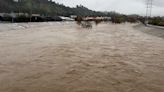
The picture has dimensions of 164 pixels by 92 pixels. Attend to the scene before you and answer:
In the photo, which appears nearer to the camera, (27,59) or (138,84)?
(138,84)

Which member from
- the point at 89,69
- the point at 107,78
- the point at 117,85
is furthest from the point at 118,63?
the point at 117,85

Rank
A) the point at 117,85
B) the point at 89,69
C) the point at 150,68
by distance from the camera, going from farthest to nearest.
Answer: the point at 150,68
the point at 89,69
the point at 117,85

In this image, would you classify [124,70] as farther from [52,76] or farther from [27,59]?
[27,59]

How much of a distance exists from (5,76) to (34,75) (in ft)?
3.60

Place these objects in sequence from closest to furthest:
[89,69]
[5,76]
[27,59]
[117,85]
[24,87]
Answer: [24,87], [117,85], [5,76], [89,69], [27,59]

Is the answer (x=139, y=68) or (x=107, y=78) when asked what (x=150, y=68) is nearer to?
(x=139, y=68)

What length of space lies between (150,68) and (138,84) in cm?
317

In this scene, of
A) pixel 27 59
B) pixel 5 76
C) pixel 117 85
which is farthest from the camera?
pixel 27 59

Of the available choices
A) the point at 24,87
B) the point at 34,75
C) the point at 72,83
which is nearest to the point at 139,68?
the point at 72,83

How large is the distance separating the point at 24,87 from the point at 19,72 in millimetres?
1960

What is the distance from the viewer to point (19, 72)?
9.69 meters

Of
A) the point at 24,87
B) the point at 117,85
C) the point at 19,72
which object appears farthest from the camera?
the point at 19,72

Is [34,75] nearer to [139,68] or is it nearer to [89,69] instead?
[89,69]

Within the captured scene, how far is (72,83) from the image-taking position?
855 centimetres
